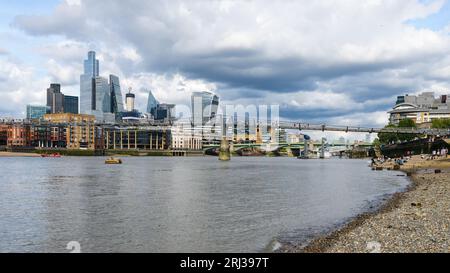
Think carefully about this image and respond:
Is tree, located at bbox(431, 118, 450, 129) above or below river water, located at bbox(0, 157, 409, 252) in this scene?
above

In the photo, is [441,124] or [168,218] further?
[441,124]

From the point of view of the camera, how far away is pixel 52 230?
2673cm

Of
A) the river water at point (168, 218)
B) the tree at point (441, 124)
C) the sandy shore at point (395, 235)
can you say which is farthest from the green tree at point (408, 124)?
the sandy shore at point (395, 235)

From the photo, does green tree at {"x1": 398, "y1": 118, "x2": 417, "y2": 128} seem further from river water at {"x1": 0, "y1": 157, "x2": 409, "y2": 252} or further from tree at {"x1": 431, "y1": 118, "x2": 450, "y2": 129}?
river water at {"x1": 0, "y1": 157, "x2": 409, "y2": 252}

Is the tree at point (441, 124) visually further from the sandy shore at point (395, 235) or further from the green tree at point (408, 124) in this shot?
the sandy shore at point (395, 235)

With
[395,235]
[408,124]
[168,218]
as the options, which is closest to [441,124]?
[408,124]

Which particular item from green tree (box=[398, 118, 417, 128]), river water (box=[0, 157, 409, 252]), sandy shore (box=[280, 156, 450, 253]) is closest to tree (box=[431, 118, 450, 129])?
green tree (box=[398, 118, 417, 128])

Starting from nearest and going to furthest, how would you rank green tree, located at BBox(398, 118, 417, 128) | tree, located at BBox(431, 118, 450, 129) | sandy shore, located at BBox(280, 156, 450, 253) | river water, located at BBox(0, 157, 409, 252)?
sandy shore, located at BBox(280, 156, 450, 253)
river water, located at BBox(0, 157, 409, 252)
tree, located at BBox(431, 118, 450, 129)
green tree, located at BBox(398, 118, 417, 128)

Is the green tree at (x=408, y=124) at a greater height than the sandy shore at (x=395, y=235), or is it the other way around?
the green tree at (x=408, y=124)

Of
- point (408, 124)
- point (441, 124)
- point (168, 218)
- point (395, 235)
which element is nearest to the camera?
point (395, 235)

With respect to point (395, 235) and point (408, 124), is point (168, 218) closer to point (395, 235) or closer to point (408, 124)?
point (395, 235)

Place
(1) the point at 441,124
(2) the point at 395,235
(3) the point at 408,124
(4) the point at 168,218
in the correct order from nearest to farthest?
(2) the point at 395,235, (4) the point at 168,218, (1) the point at 441,124, (3) the point at 408,124

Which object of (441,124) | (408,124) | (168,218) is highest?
(408,124)

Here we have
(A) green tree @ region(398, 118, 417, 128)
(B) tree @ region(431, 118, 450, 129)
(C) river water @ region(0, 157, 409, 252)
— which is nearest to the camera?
(C) river water @ region(0, 157, 409, 252)
